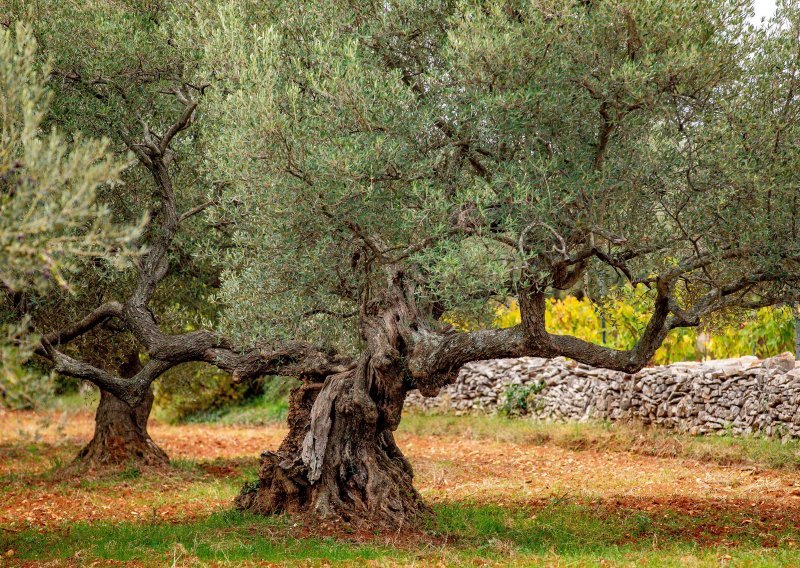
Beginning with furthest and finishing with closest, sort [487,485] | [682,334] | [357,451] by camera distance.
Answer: [682,334] → [487,485] → [357,451]

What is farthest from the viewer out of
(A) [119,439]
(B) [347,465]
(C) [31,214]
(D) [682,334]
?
(D) [682,334]

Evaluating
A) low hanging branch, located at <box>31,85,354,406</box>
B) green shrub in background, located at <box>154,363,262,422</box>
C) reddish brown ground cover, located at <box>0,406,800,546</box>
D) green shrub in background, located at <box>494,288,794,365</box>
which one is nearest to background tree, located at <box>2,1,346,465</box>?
low hanging branch, located at <box>31,85,354,406</box>

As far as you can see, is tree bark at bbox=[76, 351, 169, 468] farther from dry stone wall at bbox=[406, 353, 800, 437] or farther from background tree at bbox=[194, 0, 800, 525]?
dry stone wall at bbox=[406, 353, 800, 437]

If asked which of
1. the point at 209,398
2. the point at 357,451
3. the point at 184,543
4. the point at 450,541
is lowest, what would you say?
the point at 450,541

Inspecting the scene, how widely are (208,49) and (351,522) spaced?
6.12 metres

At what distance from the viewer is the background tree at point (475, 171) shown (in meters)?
9.09

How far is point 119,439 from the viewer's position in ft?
54.9

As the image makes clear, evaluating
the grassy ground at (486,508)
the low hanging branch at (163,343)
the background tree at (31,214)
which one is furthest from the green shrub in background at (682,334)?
the background tree at (31,214)

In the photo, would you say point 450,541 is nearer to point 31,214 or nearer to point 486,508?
point 486,508

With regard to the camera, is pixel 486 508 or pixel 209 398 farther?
pixel 209 398

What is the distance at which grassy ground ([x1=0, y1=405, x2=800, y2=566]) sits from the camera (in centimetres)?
948

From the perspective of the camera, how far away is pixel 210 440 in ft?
77.6

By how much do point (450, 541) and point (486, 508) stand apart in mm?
2319

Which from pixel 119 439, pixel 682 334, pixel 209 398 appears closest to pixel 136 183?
pixel 119 439
